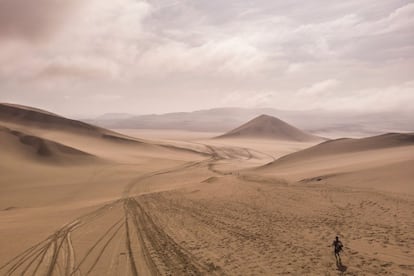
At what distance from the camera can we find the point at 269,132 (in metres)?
119

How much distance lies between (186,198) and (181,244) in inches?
347

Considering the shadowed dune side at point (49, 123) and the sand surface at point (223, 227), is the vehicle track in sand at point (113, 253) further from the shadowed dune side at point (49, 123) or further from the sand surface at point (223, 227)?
the shadowed dune side at point (49, 123)

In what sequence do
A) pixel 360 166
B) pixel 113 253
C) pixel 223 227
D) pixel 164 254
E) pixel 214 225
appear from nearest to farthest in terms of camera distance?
pixel 164 254 < pixel 113 253 < pixel 223 227 < pixel 214 225 < pixel 360 166

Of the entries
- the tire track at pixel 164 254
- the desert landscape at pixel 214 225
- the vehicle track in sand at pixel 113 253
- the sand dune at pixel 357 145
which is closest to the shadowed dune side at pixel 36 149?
the desert landscape at pixel 214 225

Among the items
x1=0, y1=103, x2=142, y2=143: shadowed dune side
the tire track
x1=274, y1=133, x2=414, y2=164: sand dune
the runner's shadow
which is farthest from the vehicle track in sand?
x1=0, y1=103, x2=142, y2=143: shadowed dune side

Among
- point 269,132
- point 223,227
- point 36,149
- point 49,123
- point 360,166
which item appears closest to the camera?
point 223,227


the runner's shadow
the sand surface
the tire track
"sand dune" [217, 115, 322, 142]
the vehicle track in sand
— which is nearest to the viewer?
the runner's shadow

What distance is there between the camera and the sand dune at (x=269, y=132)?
11500 centimetres

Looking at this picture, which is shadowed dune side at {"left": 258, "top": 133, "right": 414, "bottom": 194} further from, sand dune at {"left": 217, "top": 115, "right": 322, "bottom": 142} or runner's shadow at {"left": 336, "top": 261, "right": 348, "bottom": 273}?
sand dune at {"left": 217, "top": 115, "right": 322, "bottom": 142}

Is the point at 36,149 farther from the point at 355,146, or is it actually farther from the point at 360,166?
the point at 355,146

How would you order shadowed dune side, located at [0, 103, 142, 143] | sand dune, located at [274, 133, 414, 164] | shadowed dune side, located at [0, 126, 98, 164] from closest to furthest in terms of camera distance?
sand dune, located at [274, 133, 414, 164] < shadowed dune side, located at [0, 126, 98, 164] < shadowed dune side, located at [0, 103, 142, 143]

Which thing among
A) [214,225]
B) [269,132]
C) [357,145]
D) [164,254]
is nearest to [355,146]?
[357,145]

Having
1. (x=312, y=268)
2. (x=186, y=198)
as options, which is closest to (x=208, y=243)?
(x=312, y=268)

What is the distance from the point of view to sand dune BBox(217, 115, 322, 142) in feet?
377
